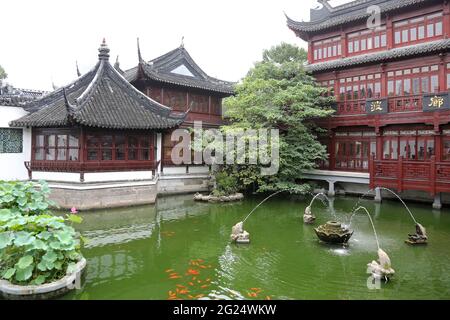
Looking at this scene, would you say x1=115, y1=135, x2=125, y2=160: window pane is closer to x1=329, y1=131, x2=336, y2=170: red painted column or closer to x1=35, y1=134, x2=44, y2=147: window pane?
x1=35, y1=134, x2=44, y2=147: window pane

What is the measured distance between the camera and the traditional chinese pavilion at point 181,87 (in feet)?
52.3

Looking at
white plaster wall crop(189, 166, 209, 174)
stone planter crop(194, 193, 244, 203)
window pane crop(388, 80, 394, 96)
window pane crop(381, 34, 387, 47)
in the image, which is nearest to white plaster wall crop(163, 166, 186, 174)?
white plaster wall crop(189, 166, 209, 174)

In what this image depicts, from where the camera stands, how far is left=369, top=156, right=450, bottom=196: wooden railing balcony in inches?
462

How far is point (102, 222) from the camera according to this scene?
32.4ft

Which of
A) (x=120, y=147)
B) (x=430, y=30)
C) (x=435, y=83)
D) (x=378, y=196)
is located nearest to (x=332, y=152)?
(x=378, y=196)

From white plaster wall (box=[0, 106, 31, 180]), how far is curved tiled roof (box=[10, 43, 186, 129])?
1.28 feet

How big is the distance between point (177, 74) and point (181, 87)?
99 cm

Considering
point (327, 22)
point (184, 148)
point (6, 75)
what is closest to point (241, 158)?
point (184, 148)

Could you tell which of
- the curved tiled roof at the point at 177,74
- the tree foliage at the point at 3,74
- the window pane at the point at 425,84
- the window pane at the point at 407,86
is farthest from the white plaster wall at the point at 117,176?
the tree foliage at the point at 3,74

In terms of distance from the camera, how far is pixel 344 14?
17500mm

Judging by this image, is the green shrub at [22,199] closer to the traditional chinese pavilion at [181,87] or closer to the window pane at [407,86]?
the traditional chinese pavilion at [181,87]

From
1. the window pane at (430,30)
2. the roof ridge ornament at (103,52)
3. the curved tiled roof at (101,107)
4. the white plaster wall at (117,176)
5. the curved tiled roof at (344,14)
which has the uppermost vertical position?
the curved tiled roof at (344,14)

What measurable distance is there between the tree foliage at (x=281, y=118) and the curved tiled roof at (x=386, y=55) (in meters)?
1.37

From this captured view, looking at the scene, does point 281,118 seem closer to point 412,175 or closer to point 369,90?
point 369,90
